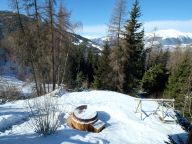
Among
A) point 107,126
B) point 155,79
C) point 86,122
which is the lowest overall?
point 155,79

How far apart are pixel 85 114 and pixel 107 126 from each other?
3.63ft

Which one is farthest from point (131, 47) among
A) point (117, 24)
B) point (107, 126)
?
point (107, 126)

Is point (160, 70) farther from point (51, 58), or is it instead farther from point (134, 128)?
point (134, 128)

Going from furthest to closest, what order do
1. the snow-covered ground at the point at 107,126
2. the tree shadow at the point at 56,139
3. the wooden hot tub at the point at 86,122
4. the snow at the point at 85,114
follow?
1. the snow at the point at 85,114
2. the wooden hot tub at the point at 86,122
3. the snow-covered ground at the point at 107,126
4. the tree shadow at the point at 56,139

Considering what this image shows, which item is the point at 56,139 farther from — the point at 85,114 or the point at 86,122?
the point at 85,114

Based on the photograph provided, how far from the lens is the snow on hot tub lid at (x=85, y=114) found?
11317 mm

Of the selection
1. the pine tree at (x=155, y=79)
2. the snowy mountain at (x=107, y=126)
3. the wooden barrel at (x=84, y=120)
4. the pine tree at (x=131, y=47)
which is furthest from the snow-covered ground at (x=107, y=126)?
the pine tree at (x=155, y=79)

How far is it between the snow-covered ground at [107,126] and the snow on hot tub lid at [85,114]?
569 mm

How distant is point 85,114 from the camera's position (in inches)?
464

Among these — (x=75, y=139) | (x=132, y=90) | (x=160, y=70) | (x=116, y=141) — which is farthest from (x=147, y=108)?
(x=160, y=70)

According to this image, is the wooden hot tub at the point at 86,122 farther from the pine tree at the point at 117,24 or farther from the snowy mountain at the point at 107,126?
the pine tree at the point at 117,24

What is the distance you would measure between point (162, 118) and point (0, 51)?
140 ft

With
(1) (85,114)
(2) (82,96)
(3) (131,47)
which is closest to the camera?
(1) (85,114)

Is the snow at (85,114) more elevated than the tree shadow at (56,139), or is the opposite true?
the snow at (85,114)
